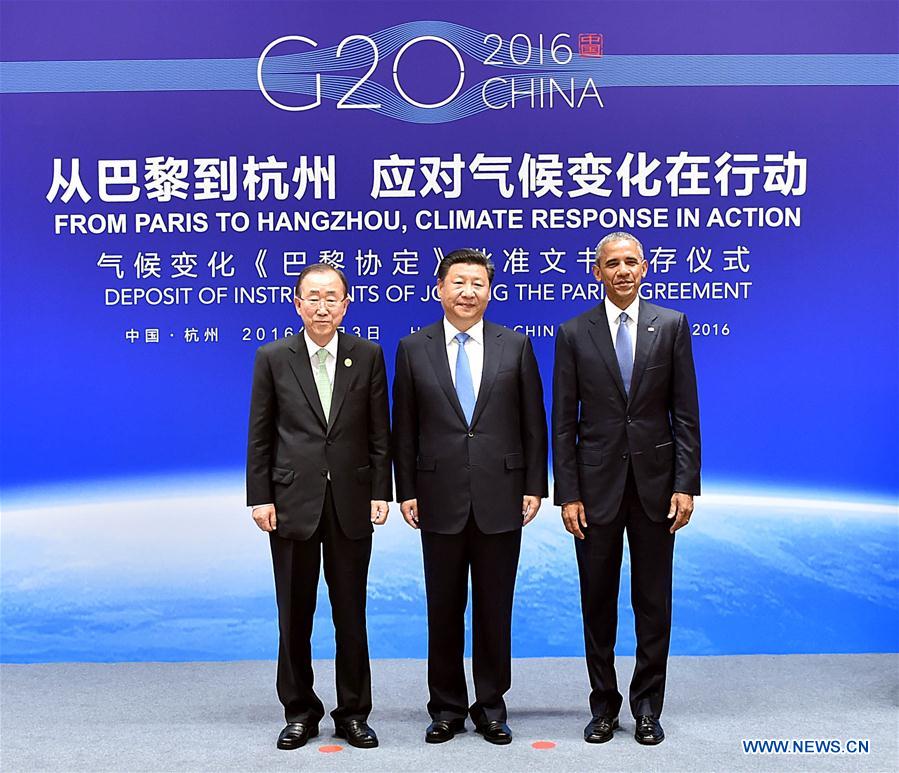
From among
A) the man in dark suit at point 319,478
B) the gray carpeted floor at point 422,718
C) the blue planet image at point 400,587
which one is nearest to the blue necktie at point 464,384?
the man in dark suit at point 319,478

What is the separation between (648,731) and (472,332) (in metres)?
1.52

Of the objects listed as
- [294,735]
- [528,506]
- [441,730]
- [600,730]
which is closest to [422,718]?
[441,730]

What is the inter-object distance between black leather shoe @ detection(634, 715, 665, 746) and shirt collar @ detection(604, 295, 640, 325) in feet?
4.59

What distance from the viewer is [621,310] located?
12.3 ft

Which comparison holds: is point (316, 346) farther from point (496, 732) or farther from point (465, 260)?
point (496, 732)

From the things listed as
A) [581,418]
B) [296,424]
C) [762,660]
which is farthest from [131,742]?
[762,660]

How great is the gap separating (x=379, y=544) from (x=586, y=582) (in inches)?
53.9

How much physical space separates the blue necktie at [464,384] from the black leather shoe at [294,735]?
1217 mm

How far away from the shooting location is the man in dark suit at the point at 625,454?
12.1ft

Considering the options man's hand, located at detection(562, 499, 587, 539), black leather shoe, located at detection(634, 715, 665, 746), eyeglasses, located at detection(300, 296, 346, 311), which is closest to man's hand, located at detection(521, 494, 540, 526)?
man's hand, located at detection(562, 499, 587, 539)

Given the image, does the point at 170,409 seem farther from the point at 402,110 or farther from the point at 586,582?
the point at 586,582

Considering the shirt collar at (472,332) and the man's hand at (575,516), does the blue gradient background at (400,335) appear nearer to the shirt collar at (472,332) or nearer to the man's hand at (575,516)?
the shirt collar at (472,332)

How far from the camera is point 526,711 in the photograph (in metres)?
4.08

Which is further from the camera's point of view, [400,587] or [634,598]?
[400,587]
